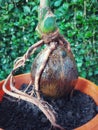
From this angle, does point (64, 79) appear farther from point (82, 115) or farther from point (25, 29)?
point (25, 29)

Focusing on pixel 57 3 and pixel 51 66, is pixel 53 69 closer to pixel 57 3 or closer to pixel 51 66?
pixel 51 66

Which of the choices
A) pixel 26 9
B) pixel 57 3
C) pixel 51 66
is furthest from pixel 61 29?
pixel 51 66

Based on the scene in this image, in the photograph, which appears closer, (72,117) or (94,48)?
(72,117)

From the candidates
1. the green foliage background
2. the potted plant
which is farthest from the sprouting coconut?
the green foliage background

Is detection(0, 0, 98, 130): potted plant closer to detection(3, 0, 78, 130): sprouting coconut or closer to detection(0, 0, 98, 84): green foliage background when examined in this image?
detection(3, 0, 78, 130): sprouting coconut

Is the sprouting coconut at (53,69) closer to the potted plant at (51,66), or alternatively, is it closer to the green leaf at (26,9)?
the potted plant at (51,66)

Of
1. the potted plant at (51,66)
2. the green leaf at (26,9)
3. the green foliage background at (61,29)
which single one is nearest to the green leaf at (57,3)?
the green foliage background at (61,29)

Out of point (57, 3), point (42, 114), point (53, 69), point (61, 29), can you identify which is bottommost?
point (61, 29)

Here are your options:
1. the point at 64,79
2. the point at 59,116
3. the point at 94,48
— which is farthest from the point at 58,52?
the point at 94,48
